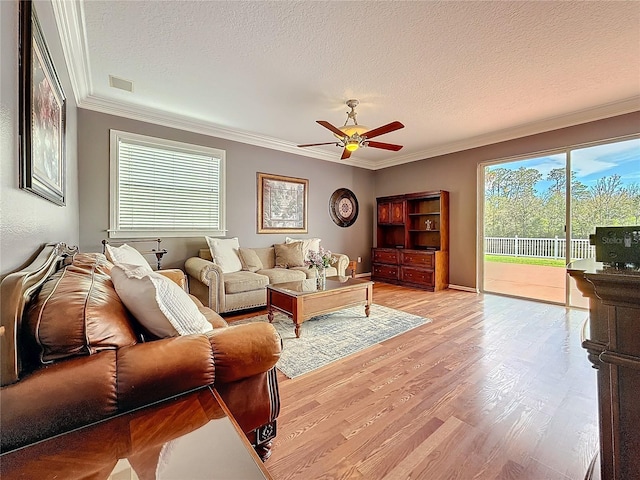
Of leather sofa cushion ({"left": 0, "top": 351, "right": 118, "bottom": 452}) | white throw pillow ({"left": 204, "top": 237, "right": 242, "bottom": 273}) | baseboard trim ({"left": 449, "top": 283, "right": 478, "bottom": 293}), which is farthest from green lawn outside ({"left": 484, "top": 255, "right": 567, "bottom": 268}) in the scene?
leather sofa cushion ({"left": 0, "top": 351, "right": 118, "bottom": 452})

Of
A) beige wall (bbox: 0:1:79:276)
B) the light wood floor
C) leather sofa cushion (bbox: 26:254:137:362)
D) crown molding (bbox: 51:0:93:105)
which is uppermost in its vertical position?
crown molding (bbox: 51:0:93:105)

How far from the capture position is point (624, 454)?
82cm

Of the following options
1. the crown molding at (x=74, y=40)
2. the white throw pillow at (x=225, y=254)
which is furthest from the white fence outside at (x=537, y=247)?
the crown molding at (x=74, y=40)

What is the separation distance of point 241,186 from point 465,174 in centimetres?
397

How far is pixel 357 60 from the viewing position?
2562mm

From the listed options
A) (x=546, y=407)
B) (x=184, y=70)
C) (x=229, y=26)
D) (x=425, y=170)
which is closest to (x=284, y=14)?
(x=229, y=26)

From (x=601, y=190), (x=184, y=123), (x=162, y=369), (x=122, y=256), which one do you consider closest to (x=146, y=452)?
(x=162, y=369)

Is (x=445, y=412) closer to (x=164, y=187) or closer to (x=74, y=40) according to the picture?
(x=74, y=40)

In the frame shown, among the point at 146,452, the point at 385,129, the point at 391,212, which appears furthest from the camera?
the point at 391,212

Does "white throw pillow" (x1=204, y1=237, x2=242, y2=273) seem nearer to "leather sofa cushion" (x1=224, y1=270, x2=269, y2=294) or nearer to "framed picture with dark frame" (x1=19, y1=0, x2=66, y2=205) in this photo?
"leather sofa cushion" (x1=224, y1=270, x2=269, y2=294)

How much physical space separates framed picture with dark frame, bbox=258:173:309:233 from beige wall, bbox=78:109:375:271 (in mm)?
121

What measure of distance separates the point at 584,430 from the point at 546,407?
0.21m

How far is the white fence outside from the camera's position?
12.6 ft

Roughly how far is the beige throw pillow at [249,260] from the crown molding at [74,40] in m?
2.60
